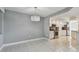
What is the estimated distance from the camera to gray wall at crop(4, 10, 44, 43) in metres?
5.57

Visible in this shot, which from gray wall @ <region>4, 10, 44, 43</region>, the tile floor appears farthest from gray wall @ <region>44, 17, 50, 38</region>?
the tile floor

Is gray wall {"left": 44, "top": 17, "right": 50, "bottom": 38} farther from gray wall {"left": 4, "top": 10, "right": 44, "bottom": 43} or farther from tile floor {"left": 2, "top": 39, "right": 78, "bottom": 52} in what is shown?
tile floor {"left": 2, "top": 39, "right": 78, "bottom": 52}

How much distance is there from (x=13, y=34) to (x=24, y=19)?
1.67m

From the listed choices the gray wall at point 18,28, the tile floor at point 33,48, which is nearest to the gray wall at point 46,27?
the gray wall at point 18,28

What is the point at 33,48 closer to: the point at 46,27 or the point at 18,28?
the point at 18,28

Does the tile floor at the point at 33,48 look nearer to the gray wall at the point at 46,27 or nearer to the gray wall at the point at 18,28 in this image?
the gray wall at the point at 18,28

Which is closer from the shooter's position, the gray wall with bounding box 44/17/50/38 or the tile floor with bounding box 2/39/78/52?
the tile floor with bounding box 2/39/78/52

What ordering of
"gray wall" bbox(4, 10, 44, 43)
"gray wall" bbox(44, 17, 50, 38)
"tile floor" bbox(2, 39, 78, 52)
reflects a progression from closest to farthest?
"tile floor" bbox(2, 39, 78, 52) < "gray wall" bbox(4, 10, 44, 43) < "gray wall" bbox(44, 17, 50, 38)

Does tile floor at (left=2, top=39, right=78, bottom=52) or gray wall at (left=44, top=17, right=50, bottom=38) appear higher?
gray wall at (left=44, top=17, right=50, bottom=38)

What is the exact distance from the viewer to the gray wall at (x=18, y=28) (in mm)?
5570

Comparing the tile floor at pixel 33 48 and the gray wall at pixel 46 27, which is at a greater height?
the gray wall at pixel 46 27
